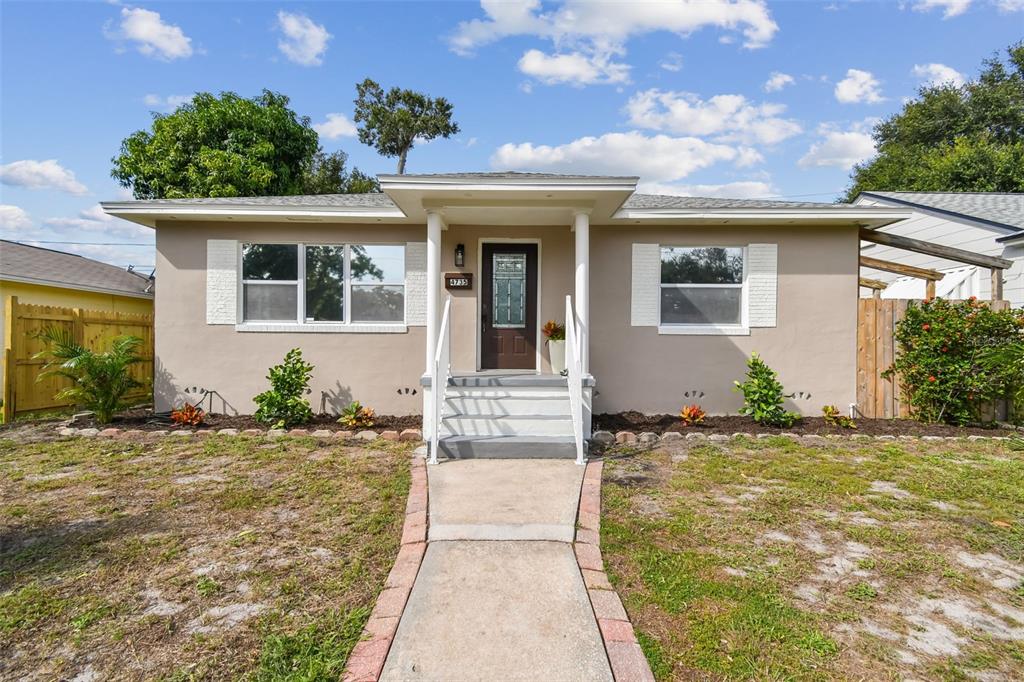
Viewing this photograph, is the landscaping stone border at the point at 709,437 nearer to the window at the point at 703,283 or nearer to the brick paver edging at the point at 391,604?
the window at the point at 703,283

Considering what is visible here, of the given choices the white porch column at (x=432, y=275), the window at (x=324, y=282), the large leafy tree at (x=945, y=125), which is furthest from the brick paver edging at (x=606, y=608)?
the large leafy tree at (x=945, y=125)

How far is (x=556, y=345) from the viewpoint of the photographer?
7473mm

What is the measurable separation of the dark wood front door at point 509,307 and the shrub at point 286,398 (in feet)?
8.39

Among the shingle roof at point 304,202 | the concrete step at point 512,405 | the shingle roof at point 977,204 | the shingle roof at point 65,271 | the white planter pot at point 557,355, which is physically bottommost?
the concrete step at point 512,405

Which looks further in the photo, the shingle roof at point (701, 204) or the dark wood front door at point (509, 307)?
the dark wood front door at point (509, 307)

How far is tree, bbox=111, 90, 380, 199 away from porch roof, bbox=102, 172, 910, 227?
8562 mm

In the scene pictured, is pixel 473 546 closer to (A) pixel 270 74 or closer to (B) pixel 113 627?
(B) pixel 113 627

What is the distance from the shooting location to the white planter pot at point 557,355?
7.46m

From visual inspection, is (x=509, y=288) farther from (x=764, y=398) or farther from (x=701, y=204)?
(x=764, y=398)

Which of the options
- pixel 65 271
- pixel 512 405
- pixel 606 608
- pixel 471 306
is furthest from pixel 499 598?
pixel 65 271

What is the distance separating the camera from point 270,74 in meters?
15.9

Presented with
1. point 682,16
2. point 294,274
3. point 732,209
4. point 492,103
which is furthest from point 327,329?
point 492,103

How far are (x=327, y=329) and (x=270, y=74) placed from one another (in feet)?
41.3

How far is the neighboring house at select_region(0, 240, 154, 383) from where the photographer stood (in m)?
9.24
